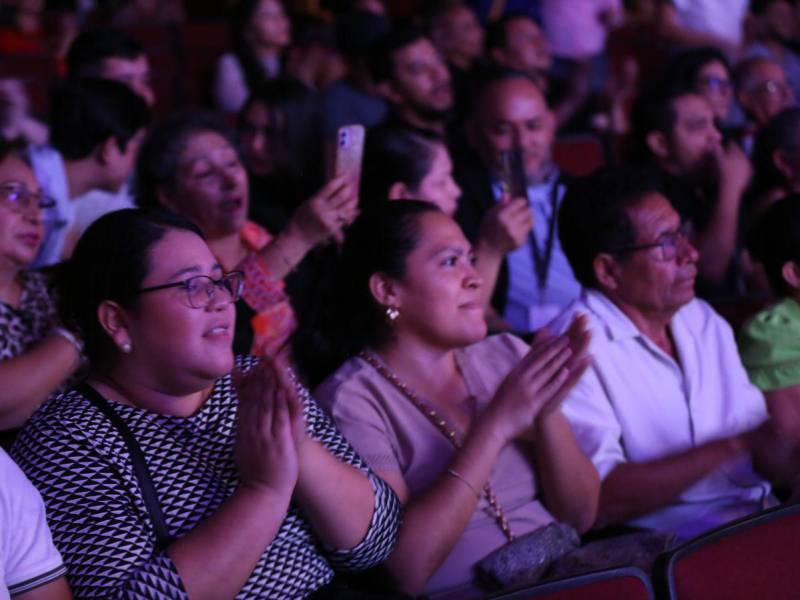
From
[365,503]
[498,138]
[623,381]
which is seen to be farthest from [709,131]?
[365,503]

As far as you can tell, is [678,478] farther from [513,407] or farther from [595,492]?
[513,407]

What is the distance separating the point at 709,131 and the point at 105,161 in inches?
77.9

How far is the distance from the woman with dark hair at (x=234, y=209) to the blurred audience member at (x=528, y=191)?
0.65 meters

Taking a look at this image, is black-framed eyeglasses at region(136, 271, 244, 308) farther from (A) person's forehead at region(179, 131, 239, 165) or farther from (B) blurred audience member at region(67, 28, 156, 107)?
(B) blurred audience member at region(67, 28, 156, 107)

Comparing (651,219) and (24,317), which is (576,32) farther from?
(24,317)

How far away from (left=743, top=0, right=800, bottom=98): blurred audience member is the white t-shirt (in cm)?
485

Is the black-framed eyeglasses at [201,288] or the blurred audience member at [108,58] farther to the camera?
the blurred audience member at [108,58]

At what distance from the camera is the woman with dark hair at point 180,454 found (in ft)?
4.82

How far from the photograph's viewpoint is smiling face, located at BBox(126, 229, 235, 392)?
5.38 feet

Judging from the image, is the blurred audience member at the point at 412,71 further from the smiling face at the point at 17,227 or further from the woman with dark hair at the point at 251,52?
the smiling face at the point at 17,227

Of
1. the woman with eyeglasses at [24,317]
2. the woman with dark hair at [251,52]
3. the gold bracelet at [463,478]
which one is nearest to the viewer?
the gold bracelet at [463,478]

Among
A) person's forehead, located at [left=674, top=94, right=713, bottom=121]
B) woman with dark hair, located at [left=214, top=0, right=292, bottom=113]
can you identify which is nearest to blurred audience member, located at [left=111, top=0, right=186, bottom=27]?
woman with dark hair, located at [left=214, top=0, right=292, bottom=113]

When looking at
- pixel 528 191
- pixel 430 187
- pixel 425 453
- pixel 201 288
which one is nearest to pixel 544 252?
pixel 528 191

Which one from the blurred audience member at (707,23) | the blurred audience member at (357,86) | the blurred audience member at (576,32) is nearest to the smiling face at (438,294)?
the blurred audience member at (357,86)
